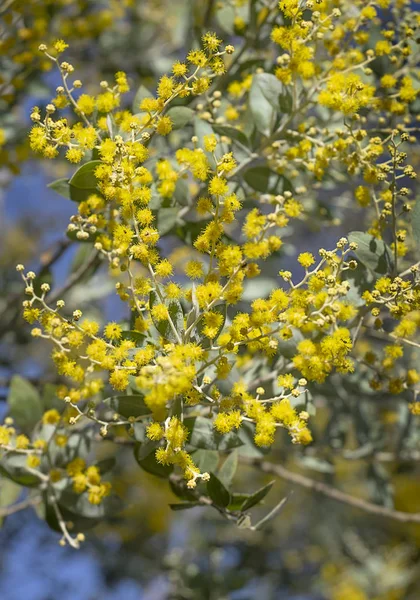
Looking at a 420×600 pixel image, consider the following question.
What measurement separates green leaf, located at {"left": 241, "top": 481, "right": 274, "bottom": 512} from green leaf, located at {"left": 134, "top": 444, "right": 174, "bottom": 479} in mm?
185

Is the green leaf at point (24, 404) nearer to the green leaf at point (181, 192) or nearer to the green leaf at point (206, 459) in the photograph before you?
the green leaf at point (206, 459)

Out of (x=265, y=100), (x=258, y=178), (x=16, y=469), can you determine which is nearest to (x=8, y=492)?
(x=16, y=469)

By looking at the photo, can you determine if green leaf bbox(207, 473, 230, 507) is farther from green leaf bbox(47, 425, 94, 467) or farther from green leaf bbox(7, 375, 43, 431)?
green leaf bbox(7, 375, 43, 431)

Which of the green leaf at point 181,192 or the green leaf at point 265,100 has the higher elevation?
the green leaf at point 265,100

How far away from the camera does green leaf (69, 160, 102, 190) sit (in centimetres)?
141

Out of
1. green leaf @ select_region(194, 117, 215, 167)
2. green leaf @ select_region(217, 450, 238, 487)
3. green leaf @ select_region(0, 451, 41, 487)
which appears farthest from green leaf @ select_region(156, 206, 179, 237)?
green leaf @ select_region(0, 451, 41, 487)

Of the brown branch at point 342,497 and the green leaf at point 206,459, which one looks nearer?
the green leaf at point 206,459

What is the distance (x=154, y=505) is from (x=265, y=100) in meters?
2.85

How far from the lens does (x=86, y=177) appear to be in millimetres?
1465

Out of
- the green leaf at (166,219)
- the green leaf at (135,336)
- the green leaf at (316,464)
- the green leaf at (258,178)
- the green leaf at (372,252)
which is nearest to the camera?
the green leaf at (135,336)

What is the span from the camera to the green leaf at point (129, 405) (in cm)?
135

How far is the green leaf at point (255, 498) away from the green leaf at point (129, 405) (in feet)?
0.97

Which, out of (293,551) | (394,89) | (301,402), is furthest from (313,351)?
(293,551)

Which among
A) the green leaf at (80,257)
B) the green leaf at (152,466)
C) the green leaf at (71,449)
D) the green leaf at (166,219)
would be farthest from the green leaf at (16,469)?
the green leaf at (80,257)
